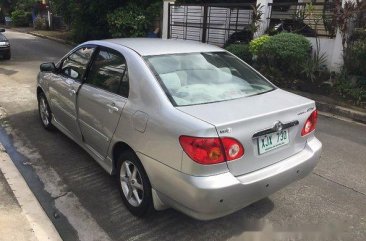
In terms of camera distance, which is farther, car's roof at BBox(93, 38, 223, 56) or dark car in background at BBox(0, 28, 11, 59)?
dark car in background at BBox(0, 28, 11, 59)

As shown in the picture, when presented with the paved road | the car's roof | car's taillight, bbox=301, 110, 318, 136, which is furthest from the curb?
car's taillight, bbox=301, 110, 318, 136

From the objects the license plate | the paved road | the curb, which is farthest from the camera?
the paved road

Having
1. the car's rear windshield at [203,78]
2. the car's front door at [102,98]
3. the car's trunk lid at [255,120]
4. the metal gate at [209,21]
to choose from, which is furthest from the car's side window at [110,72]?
the metal gate at [209,21]

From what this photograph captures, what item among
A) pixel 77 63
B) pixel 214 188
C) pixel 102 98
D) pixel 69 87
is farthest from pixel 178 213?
pixel 77 63

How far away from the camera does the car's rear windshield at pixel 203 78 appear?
3.30 meters

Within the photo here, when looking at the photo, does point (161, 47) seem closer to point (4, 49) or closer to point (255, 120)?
point (255, 120)

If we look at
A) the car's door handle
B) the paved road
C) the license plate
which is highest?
the car's door handle

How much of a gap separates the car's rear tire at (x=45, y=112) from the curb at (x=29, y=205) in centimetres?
115

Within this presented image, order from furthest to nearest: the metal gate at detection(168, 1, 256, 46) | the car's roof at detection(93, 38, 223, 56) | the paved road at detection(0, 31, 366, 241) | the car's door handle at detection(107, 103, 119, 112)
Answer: the metal gate at detection(168, 1, 256, 46)
the car's roof at detection(93, 38, 223, 56)
the car's door handle at detection(107, 103, 119, 112)
the paved road at detection(0, 31, 366, 241)

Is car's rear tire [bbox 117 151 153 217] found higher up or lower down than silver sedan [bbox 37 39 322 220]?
lower down

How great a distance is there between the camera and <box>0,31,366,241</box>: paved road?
337 cm

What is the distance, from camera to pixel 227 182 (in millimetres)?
2814

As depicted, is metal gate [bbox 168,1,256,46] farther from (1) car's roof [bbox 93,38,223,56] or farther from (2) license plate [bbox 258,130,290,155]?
(2) license plate [bbox 258,130,290,155]

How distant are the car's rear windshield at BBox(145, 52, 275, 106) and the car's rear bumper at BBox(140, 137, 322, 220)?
0.63m
